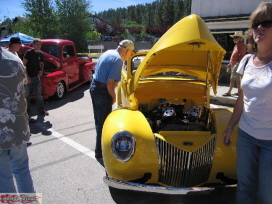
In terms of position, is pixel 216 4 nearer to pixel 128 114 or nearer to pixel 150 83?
pixel 150 83

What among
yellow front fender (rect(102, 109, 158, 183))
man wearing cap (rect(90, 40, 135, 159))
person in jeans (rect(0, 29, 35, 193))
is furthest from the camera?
man wearing cap (rect(90, 40, 135, 159))

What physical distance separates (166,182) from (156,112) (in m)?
1.24

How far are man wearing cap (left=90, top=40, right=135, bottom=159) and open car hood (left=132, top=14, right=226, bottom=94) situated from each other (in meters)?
0.31

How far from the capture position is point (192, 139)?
2.89 m

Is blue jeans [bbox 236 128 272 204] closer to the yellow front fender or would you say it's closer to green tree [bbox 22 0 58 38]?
the yellow front fender

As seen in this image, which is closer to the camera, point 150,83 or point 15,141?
point 15,141

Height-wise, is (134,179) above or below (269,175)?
below

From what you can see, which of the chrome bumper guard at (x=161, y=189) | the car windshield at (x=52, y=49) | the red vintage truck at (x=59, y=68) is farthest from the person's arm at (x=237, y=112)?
the car windshield at (x=52, y=49)

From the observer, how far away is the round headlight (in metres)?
2.62

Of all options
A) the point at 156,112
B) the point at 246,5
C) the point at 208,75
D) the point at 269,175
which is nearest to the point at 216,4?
the point at 246,5

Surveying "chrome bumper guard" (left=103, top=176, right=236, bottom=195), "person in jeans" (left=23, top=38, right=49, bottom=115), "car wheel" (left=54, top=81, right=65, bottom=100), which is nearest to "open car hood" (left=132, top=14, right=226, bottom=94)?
"chrome bumper guard" (left=103, top=176, right=236, bottom=195)

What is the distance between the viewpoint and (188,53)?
12.5 ft

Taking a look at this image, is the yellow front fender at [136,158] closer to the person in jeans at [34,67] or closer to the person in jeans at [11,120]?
the person in jeans at [11,120]

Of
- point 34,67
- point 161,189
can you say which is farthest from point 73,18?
point 161,189
